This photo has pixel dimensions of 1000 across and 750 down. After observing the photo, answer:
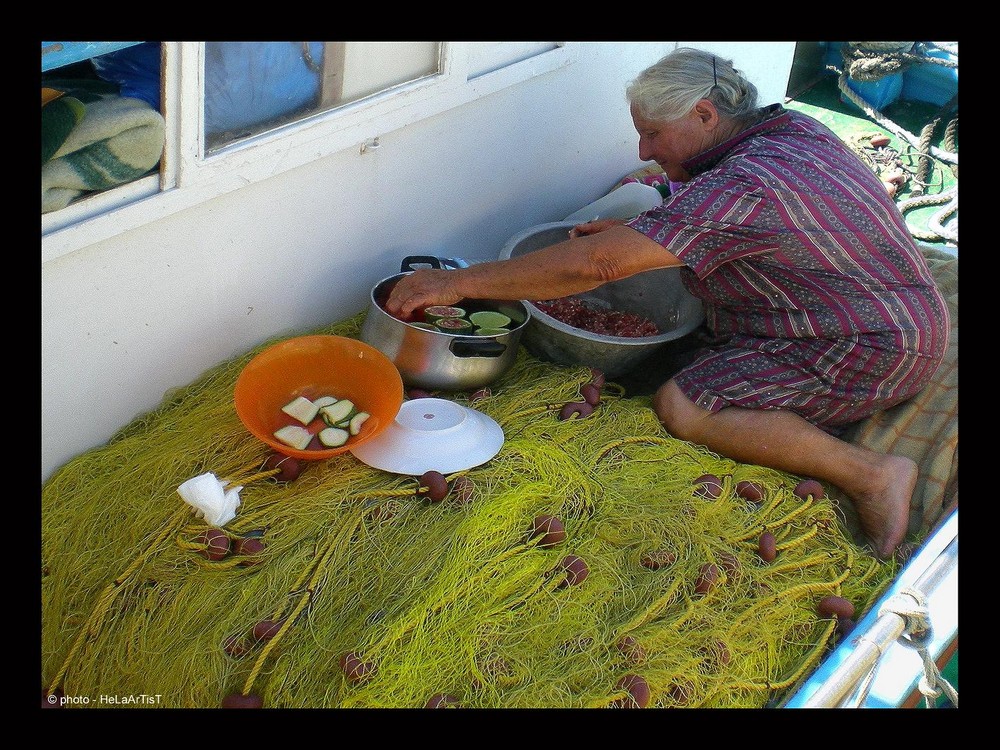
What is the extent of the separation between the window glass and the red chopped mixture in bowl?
1.25 meters

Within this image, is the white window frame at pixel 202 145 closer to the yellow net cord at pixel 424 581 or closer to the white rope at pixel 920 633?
the yellow net cord at pixel 424 581

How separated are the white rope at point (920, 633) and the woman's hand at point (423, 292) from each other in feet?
6.36

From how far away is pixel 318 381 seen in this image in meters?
3.71

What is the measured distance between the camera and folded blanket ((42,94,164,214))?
288cm

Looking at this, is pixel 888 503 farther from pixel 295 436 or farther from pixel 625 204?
pixel 295 436

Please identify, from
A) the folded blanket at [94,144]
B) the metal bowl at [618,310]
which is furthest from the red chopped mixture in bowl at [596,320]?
the folded blanket at [94,144]

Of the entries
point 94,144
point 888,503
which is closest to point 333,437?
point 94,144

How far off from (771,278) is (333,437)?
6.11 feet

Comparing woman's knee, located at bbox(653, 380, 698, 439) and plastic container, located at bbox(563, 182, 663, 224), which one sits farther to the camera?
plastic container, located at bbox(563, 182, 663, 224)

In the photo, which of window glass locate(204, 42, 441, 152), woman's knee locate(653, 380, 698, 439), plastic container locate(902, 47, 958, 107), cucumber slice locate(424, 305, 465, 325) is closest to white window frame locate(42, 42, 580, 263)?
window glass locate(204, 42, 441, 152)

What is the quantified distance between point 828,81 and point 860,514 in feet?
20.2

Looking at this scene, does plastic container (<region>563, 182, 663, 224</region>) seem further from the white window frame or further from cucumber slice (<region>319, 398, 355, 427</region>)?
cucumber slice (<region>319, 398, 355, 427</region>)

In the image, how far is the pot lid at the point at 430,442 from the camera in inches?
136

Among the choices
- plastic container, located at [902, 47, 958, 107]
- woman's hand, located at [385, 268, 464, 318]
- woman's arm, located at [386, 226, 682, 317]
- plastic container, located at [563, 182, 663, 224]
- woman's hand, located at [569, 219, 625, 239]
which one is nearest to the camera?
woman's arm, located at [386, 226, 682, 317]
